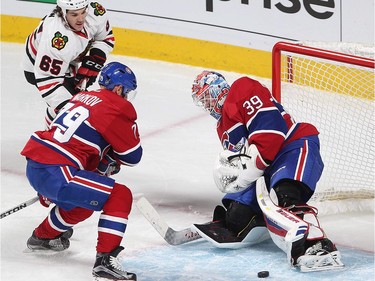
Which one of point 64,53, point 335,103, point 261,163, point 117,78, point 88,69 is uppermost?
point 117,78

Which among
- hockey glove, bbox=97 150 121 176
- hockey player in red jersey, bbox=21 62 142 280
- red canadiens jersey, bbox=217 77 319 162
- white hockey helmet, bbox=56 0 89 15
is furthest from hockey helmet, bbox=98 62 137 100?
white hockey helmet, bbox=56 0 89 15

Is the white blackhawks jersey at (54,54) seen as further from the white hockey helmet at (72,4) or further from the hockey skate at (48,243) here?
the hockey skate at (48,243)

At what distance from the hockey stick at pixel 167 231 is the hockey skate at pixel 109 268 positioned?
377 mm

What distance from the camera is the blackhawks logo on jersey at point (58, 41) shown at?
15.3ft

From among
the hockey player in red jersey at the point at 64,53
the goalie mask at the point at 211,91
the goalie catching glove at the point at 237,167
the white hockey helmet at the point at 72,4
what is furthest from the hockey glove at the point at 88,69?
the goalie catching glove at the point at 237,167

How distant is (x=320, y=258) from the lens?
3.96 meters

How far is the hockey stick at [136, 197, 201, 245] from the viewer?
420 cm

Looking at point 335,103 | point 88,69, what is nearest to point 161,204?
point 88,69

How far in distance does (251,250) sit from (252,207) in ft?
0.54

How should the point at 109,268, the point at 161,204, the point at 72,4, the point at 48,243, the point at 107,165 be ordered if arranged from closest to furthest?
the point at 109,268
the point at 107,165
the point at 48,243
the point at 72,4
the point at 161,204

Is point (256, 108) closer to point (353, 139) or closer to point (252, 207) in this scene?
point (252, 207)

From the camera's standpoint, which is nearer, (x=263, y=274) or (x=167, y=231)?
(x=263, y=274)

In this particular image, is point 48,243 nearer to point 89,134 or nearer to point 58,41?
point 89,134

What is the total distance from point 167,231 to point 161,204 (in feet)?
1.54
